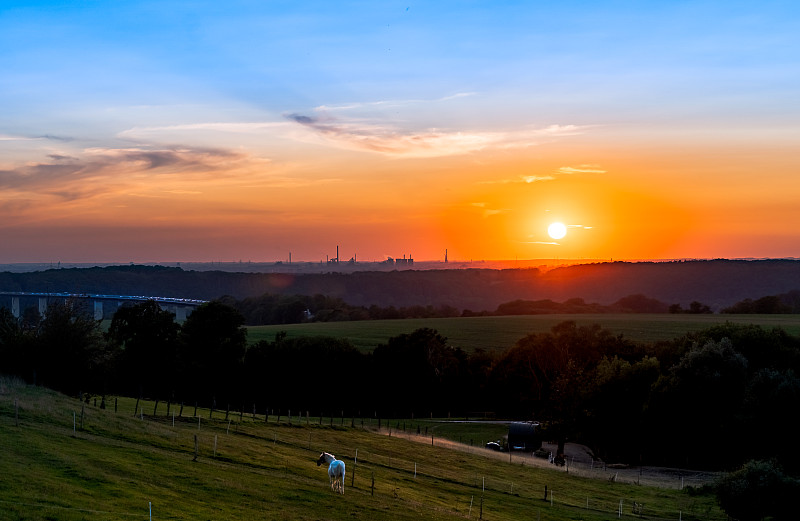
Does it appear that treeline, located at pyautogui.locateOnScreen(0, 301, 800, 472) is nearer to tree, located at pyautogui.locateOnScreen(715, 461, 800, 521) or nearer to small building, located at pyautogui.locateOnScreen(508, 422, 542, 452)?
small building, located at pyautogui.locateOnScreen(508, 422, 542, 452)

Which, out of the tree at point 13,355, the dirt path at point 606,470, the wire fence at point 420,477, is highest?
the tree at point 13,355

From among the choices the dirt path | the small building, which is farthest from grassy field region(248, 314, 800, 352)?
the dirt path

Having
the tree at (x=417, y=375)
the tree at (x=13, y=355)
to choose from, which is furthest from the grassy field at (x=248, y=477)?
the tree at (x=417, y=375)

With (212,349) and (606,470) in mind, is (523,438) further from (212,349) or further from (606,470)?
(212,349)

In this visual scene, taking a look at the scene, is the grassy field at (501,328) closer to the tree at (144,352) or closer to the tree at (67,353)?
the tree at (144,352)

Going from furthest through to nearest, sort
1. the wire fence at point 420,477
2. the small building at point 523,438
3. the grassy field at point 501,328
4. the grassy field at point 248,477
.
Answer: the grassy field at point 501,328 < the small building at point 523,438 < the wire fence at point 420,477 < the grassy field at point 248,477

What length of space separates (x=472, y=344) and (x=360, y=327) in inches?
1382

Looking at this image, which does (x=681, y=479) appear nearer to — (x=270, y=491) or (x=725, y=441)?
(x=725, y=441)

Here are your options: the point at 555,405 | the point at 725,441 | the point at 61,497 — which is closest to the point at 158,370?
the point at 555,405

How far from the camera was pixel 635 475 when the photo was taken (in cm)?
6312

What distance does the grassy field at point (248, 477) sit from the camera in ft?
85.2

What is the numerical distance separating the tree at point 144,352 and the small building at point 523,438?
47188 mm

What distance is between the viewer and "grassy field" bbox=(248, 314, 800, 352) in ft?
441

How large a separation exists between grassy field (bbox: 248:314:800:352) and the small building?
5352 centimetres
